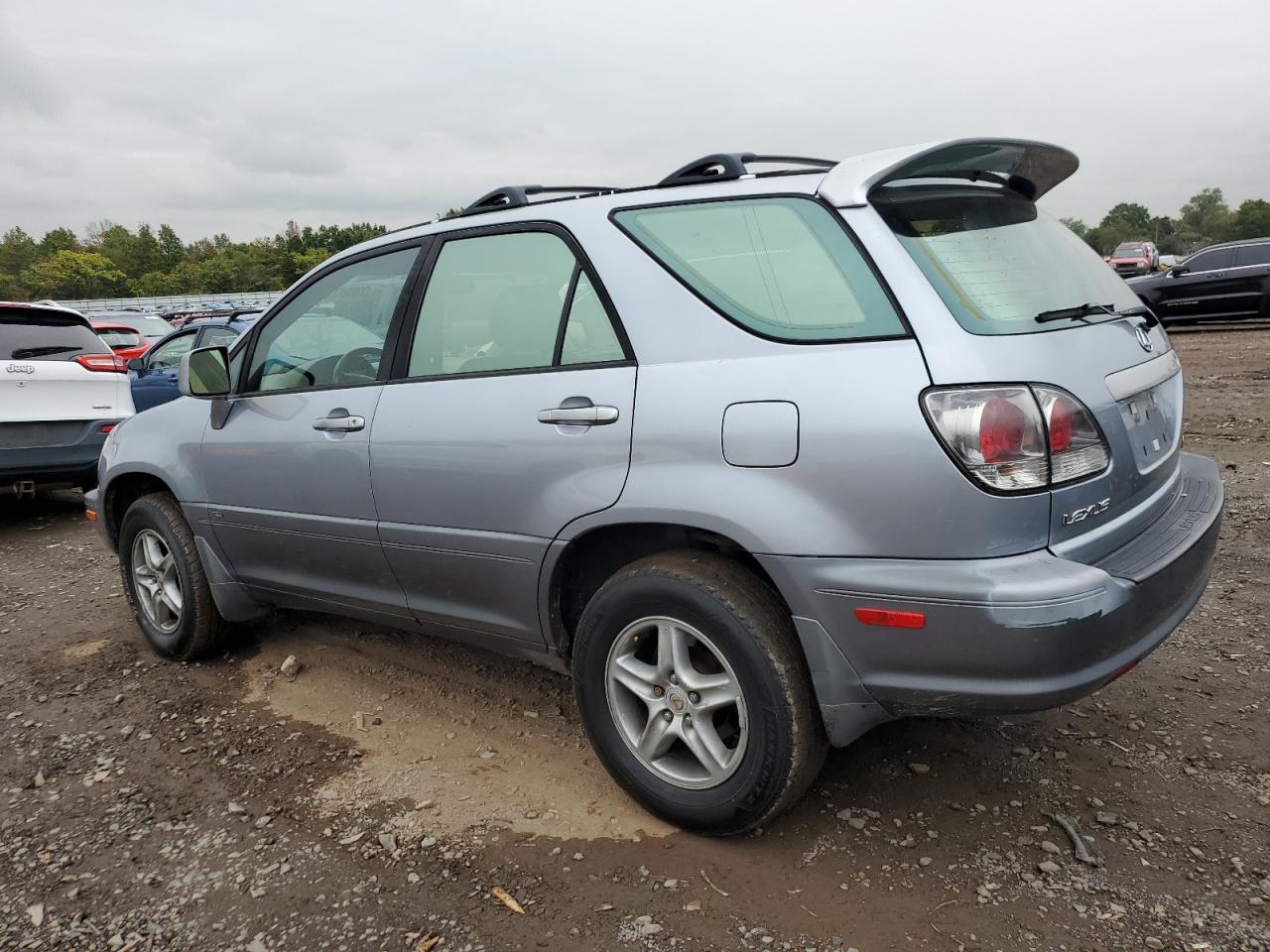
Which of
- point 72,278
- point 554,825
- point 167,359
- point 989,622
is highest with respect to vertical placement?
point 72,278

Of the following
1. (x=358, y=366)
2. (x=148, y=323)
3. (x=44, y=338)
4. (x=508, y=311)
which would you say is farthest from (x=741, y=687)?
(x=148, y=323)

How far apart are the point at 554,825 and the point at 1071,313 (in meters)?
2.01

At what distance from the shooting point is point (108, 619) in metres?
4.89

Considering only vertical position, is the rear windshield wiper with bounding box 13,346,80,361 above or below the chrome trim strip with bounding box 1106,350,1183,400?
above

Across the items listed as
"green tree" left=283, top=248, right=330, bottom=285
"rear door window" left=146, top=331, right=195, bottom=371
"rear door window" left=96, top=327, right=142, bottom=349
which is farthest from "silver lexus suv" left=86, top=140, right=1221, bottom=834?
"green tree" left=283, top=248, right=330, bottom=285

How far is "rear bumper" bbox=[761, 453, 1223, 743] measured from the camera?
208 cm

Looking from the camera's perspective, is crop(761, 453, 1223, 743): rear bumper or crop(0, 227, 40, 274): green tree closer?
crop(761, 453, 1223, 743): rear bumper

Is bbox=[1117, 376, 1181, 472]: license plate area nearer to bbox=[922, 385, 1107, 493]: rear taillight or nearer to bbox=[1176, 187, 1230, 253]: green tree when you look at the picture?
bbox=[922, 385, 1107, 493]: rear taillight

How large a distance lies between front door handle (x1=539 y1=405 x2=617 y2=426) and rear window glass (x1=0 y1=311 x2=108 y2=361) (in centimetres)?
587

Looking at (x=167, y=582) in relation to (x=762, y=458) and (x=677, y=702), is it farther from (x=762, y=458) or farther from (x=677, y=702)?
(x=762, y=458)

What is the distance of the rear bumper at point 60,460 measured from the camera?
6633mm

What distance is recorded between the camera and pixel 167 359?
11.7 meters

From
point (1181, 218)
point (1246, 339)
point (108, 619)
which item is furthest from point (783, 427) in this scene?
point (1181, 218)

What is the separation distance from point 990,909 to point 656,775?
2.98 ft
